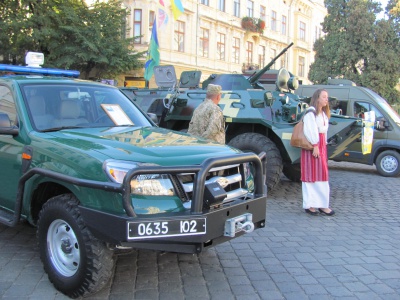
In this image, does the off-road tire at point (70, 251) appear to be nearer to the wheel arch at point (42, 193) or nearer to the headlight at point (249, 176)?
the wheel arch at point (42, 193)

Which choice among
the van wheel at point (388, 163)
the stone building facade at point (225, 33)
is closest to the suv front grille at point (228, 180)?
the van wheel at point (388, 163)

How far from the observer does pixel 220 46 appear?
33125mm

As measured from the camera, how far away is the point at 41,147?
146 inches

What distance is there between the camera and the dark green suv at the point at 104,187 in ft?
10.2

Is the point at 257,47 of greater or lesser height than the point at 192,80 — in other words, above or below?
above

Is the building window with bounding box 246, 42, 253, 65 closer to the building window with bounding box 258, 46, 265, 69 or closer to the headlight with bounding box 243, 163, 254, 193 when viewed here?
the building window with bounding box 258, 46, 265, 69

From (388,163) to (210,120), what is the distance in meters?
6.86

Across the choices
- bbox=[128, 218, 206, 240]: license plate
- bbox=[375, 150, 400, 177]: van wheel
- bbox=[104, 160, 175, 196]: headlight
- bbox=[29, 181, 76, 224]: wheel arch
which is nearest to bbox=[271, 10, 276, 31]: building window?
bbox=[375, 150, 400, 177]: van wheel

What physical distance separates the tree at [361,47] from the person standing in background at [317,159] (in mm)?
21160

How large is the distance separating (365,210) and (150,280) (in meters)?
4.45

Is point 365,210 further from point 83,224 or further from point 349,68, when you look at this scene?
point 349,68

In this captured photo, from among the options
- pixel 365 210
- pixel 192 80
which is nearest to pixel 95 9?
pixel 192 80

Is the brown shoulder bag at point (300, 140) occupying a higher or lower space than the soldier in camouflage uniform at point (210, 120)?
lower

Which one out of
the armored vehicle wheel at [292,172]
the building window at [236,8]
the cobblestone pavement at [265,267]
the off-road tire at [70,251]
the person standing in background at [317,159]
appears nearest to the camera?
the off-road tire at [70,251]
